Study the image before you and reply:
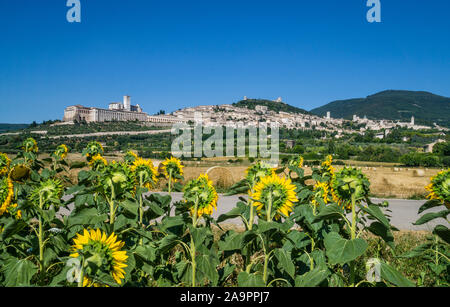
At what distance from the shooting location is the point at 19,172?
425 cm

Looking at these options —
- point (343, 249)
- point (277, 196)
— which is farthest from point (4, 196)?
point (343, 249)

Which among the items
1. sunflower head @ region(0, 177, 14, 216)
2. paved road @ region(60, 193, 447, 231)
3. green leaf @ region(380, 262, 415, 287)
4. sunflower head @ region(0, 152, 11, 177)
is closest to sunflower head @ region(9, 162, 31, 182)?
sunflower head @ region(0, 152, 11, 177)

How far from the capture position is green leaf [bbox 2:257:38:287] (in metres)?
2.14

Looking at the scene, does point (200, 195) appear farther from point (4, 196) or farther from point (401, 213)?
point (401, 213)

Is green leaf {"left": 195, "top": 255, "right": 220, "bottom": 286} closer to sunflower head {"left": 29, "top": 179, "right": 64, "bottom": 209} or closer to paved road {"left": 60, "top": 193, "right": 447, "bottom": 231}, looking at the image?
sunflower head {"left": 29, "top": 179, "right": 64, "bottom": 209}

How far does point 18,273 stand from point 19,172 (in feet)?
8.34

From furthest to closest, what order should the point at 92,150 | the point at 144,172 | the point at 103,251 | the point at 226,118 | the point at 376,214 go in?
the point at 226,118 < the point at 92,150 < the point at 144,172 < the point at 376,214 < the point at 103,251

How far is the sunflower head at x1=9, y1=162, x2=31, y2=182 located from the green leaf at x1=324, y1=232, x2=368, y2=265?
4030 mm

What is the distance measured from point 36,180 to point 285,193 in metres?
3.39

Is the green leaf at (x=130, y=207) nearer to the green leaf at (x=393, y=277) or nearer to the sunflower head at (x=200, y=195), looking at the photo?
the sunflower head at (x=200, y=195)

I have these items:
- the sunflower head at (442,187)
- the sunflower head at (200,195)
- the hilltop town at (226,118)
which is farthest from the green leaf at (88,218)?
the hilltop town at (226,118)
